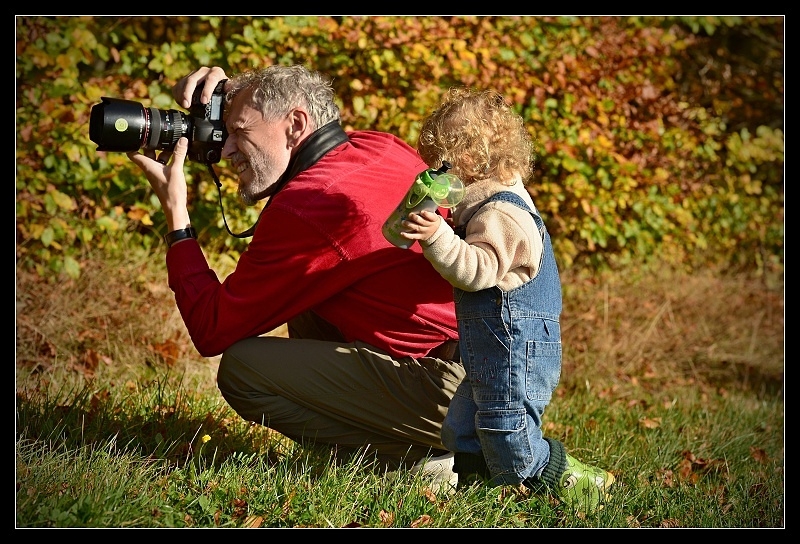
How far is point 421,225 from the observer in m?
2.40

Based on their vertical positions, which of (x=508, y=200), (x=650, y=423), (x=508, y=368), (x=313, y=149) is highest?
(x=313, y=149)

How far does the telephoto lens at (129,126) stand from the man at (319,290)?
0.20 ft

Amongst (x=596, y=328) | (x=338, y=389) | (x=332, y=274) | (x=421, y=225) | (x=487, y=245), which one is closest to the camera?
(x=421, y=225)

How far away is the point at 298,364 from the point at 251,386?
18 cm

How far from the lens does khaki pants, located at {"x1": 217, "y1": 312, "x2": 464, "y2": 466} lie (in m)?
2.99

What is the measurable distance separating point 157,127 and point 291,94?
479mm

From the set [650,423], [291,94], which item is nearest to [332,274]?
[291,94]

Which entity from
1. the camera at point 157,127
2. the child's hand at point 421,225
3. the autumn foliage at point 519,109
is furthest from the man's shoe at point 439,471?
the autumn foliage at point 519,109

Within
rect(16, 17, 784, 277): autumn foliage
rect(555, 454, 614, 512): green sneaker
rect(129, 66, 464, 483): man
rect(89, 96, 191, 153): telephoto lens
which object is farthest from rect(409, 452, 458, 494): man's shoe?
rect(16, 17, 784, 277): autumn foliage

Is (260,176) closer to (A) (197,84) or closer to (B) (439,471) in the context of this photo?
(A) (197,84)

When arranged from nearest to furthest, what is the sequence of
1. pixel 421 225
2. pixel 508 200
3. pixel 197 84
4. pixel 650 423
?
pixel 421 225
pixel 508 200
pixel 197 84
pixel 650 423

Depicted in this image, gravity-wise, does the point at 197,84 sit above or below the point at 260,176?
above

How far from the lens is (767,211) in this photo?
25.5ft

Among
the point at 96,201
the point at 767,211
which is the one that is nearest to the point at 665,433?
the point at 96,201
